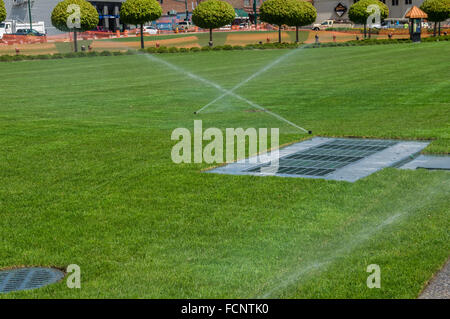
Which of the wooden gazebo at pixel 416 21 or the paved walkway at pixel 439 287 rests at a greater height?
the wooden gazebo at pixel 416 21

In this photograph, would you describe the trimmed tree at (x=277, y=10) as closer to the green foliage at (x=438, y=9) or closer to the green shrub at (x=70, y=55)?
the green foliage at (x=438, y=9)

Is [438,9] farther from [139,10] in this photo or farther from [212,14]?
[139,10]

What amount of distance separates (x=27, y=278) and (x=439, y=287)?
12.5ft

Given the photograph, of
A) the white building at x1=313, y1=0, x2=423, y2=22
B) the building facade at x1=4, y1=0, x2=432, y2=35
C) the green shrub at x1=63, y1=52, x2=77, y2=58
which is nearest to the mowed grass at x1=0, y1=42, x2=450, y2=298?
the green shrub at x1=63, y1=52, x2=77, y2=58

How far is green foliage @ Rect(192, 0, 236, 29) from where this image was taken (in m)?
69.2

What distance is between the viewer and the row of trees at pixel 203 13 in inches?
2462

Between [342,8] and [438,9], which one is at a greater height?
[342,8]

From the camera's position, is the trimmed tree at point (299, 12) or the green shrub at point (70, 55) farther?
the trimmed tree at point (299, 12)

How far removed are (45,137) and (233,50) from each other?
49199 mm

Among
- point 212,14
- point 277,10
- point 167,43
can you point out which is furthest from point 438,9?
point 167,43

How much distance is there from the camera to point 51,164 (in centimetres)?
1190

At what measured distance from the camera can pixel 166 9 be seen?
140250 mm

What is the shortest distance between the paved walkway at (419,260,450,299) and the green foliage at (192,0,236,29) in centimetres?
6512

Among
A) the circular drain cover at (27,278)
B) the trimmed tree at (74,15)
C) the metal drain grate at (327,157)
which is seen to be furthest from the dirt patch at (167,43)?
the circular drain cover at (27,278)
